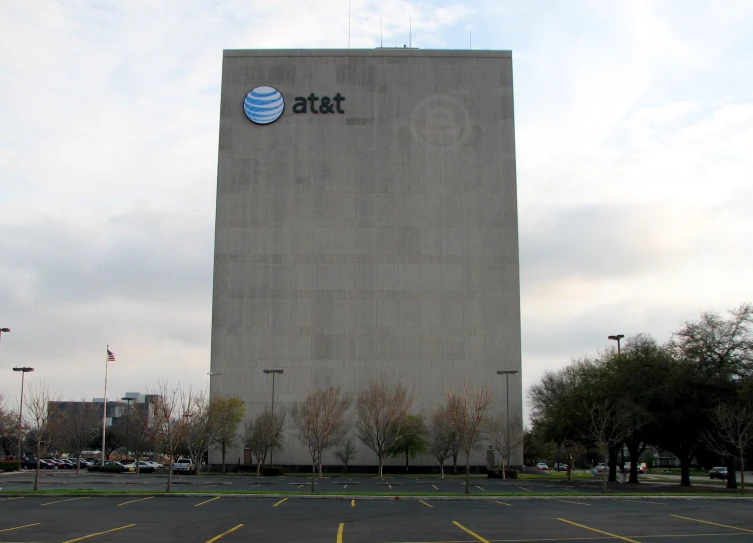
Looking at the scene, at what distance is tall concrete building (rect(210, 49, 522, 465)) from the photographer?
7988cm

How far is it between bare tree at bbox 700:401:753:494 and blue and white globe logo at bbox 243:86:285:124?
5624 cm

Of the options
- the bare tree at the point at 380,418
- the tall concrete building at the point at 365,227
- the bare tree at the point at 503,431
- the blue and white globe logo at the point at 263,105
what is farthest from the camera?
the blue and white globe logo at the point at 263,105

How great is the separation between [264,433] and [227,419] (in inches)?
175

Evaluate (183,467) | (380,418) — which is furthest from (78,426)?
(380,418)

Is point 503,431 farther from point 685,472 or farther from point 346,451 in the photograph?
point 685,472

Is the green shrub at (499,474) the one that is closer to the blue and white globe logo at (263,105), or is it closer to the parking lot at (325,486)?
the parking lot at (325,486)

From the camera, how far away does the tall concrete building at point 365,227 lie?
7988 cm

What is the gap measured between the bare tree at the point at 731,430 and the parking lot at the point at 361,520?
438 inches

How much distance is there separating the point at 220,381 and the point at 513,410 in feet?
104

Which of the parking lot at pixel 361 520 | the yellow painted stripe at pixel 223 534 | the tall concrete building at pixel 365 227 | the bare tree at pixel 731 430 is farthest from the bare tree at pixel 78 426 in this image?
the yellow painted stripe at pixel 223 534

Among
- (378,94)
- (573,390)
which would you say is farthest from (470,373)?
(378,94)

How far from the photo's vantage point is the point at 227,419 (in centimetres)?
7306

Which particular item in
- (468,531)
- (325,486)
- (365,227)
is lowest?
(325,486)

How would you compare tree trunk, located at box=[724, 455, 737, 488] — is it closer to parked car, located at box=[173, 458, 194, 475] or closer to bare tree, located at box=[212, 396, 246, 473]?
bare tree, located at box=[212, 396, 246, 473]
